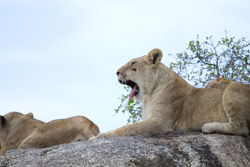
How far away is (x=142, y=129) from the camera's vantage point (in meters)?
5.71

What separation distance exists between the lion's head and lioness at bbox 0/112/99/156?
6.68 ft

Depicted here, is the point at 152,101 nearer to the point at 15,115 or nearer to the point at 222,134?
the point at 222,134

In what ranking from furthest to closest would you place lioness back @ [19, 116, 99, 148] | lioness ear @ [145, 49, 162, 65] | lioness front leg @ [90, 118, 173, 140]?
lioness back @ [19, 116, 99, 148]
lioness ear @ [145, 49, 162, 65]
lioness front leg @ [90, 118, 173, 140]

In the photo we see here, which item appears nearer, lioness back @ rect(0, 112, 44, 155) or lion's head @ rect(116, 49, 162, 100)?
lion's head @ rect(116, 49, 162, 100)

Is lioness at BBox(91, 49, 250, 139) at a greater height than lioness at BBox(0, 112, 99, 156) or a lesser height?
greater

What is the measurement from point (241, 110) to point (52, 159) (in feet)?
8.83

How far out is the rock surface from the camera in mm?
4160

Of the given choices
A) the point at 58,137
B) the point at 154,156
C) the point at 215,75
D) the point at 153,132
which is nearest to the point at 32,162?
the point at 154,156

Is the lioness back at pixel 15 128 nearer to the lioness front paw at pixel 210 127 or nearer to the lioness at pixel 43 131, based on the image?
the lioness at pixel 43 131

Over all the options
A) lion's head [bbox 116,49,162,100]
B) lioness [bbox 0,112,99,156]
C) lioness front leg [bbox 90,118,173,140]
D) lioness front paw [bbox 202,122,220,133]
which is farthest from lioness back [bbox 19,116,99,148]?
lioness front paw [bbox 202,122,220,133]

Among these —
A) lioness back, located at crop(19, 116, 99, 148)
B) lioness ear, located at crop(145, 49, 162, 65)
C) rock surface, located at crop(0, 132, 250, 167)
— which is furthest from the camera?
lioness back, located at crop(19, 116, 99, 148)

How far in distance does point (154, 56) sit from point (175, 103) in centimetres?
81

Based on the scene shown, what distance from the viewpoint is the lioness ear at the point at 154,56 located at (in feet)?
21.3

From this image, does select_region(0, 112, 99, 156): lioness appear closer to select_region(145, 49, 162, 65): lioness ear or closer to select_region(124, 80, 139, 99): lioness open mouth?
select_region(124, 80, 139, 99): lioness open mouth
